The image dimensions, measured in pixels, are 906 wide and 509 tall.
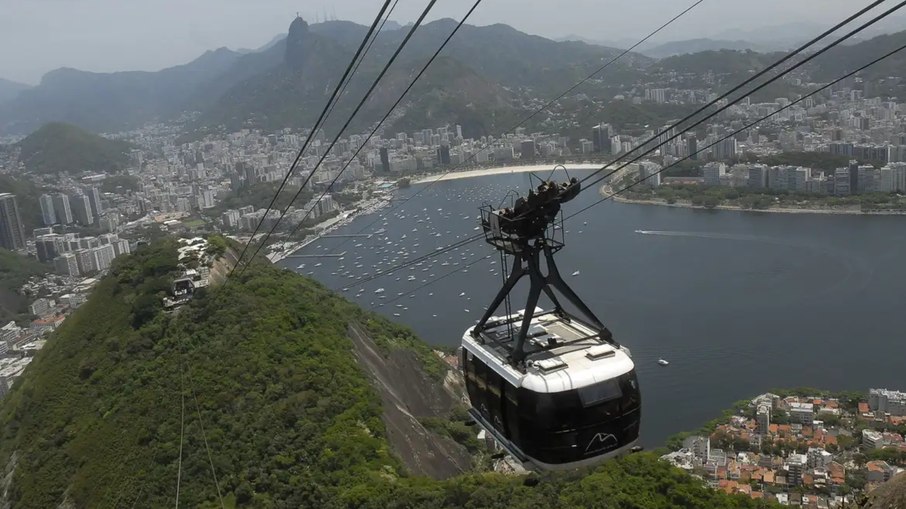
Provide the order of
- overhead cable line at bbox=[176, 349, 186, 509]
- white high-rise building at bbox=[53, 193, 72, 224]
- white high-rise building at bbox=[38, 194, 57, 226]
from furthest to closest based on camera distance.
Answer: white high-rise building at bbox=[53, 193, 72, 224]
white high-rise building at bbox=[38, 194, 57, 226]
overhead cable line at bbox=[176, 349, 186, 509]

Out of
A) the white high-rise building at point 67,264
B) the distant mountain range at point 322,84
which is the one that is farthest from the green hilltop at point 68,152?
the white high-rise building at point 67,264

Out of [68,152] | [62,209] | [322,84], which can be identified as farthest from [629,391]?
[322,84]

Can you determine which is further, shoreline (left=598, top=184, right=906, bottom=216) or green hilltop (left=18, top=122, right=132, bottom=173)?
green hilltop (left=18, top=122, right=132, bottom=173)

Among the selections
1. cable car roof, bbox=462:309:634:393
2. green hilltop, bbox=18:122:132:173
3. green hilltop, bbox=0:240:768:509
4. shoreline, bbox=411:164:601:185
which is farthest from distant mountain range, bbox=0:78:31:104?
cable car roof, bbox=462:309:634:393

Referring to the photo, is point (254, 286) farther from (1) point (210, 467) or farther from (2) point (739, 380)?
(2) point (739, 380)

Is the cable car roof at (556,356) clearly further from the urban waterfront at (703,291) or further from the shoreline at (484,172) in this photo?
the shoreline at (484,172)

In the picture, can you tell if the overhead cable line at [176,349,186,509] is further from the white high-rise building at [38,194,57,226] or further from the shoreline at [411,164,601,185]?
the white high-rise building at [38,194,57,226]
